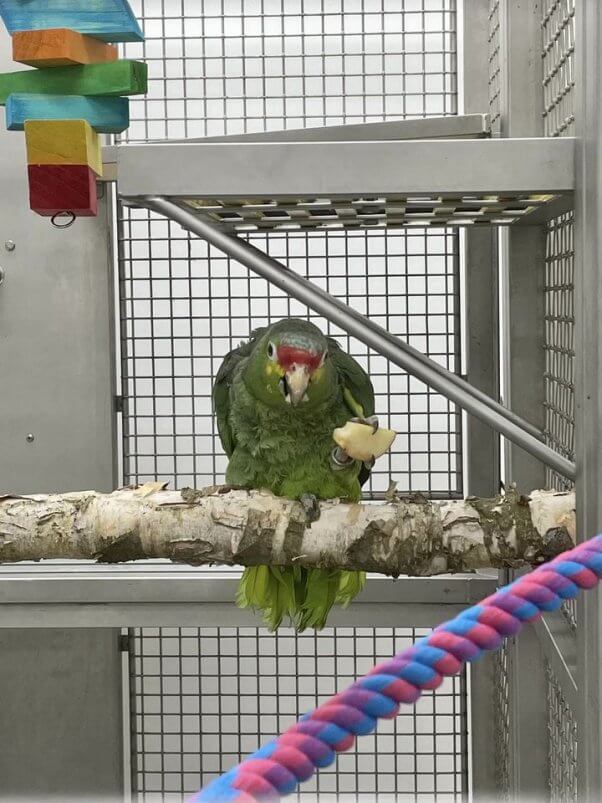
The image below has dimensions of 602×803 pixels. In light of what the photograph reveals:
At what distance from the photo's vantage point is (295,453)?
103cm

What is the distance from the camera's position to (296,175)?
77 centimetres

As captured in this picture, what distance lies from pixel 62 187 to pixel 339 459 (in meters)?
0.44

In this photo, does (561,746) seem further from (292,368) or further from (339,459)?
(292,368)

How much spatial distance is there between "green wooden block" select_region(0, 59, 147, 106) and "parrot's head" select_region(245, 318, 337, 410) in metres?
0.31

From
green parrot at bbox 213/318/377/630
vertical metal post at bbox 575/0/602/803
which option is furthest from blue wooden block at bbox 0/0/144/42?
vertical metal post at bbox 575/0/602/803

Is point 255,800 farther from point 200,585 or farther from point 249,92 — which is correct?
point 249,92

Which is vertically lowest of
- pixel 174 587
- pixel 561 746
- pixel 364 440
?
pixel 561 746

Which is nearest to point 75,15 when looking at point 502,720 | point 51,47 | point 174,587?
point 51,47

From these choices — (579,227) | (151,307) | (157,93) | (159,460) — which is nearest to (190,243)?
(151,307)

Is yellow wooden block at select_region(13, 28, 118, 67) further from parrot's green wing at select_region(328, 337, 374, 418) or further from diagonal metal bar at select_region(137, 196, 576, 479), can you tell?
parrot's green wing at select_region(328, 337, 374, 418)

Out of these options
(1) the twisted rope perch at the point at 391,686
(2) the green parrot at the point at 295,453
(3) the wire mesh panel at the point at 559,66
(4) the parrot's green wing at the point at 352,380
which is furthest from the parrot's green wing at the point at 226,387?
(1) the twisted rope perch at the point at 391,686

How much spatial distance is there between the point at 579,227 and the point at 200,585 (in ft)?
2.45

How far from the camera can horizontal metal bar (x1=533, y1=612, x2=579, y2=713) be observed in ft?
2.79

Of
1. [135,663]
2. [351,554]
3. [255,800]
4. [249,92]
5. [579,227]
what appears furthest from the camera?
[135,663]
